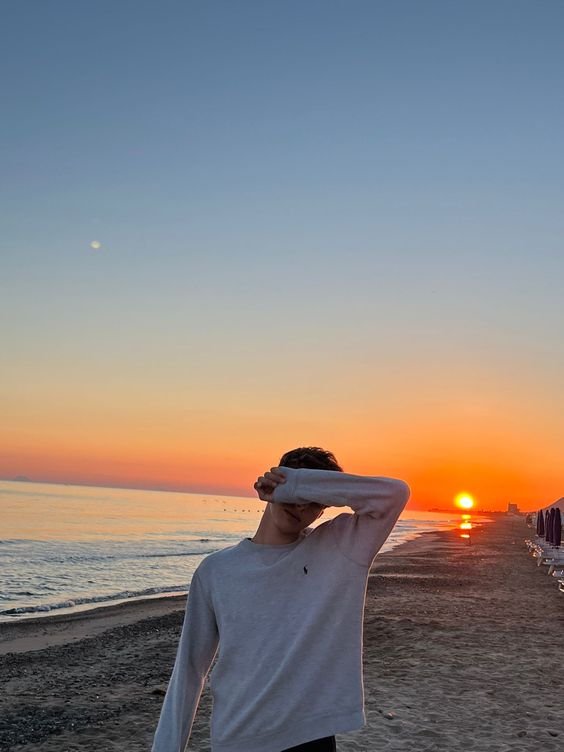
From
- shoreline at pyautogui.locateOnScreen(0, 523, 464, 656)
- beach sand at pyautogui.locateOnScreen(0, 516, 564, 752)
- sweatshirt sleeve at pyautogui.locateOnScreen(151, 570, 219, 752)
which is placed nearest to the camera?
sweatshirt sleeve at pyautogui.locateOnScreen(151, 570, 219, 752)

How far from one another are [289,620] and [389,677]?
7087mm

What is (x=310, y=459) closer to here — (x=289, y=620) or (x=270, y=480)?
(x=270, y=480)

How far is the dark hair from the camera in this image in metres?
2.47

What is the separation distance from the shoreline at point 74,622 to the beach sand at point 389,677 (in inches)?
2.2

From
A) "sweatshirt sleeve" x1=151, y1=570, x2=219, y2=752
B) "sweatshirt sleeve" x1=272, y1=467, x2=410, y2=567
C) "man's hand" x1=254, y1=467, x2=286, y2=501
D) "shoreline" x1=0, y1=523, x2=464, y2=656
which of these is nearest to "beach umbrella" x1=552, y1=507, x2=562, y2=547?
"shoreline" x1=0, y1=523, x2=464, y2=656

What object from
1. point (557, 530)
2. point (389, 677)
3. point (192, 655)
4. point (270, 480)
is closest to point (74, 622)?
point (389, 677)

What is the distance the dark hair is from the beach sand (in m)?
4.77

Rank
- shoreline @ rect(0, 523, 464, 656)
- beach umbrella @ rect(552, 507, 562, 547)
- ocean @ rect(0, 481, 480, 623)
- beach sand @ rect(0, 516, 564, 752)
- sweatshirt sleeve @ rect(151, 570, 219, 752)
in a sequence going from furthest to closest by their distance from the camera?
beach umbrella @ rect(552, 507, 562, 547)
ocean @ rect(0, 481, 480, 623)
shoreline @ rect(0, 523, 464, 656)
beach sand @ rect(0, 516, 564, 752)
sweatshirt sleeve @ rect(151, 570, 219, 752)

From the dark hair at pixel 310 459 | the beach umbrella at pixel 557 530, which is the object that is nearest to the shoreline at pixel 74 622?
the dark hair at pixel 310 459

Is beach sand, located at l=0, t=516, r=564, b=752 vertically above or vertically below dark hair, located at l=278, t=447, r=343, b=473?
below

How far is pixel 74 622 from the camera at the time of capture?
15695 mm

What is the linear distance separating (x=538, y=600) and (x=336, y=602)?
15.3 meters

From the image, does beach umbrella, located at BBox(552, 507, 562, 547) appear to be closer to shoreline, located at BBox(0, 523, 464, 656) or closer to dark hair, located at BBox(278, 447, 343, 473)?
shoreline, located at BBox(0, 523, 464, 656)

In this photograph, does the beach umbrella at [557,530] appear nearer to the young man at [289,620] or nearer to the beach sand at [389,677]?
the beach sand at [389,677]
